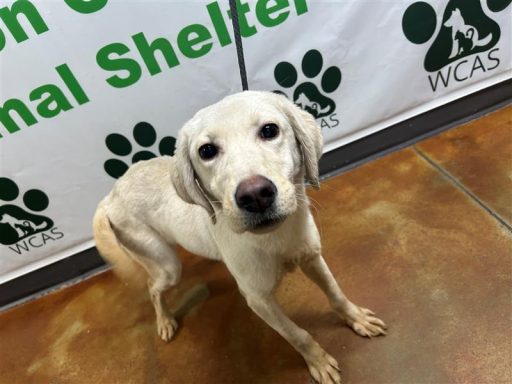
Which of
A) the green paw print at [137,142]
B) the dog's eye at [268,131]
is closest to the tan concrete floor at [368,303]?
the green paw print at [137,142]

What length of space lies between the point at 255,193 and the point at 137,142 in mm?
1630

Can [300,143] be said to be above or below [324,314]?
above

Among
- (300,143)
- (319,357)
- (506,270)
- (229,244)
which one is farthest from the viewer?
(506,270)

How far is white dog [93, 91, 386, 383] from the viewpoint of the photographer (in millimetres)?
1229

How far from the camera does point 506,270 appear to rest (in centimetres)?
201

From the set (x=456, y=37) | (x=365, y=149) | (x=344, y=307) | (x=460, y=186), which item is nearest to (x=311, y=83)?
(x=365, y=149)

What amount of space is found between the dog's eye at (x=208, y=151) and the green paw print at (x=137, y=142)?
1.23 metres

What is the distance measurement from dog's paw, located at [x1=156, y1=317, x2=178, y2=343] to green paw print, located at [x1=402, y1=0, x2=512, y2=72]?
2426mm

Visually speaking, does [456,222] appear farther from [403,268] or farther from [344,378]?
[344,378]

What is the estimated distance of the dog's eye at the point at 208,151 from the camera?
1.36 metres

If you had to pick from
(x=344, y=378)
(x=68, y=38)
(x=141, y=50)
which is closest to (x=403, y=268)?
(x=344, y=378)

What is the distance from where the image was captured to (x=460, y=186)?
252 centimetres

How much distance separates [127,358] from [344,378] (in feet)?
4.26

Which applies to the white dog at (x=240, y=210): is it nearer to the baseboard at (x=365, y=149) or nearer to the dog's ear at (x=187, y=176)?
the dog's ear at (x=187, y=176)
